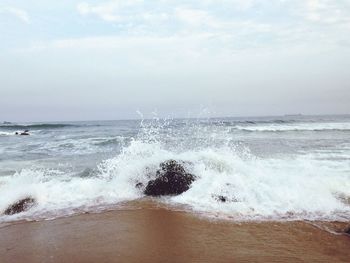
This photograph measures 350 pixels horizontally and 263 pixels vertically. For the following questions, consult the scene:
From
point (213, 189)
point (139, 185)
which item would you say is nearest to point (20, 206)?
point (139, 185)

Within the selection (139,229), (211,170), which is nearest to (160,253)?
(139,229)

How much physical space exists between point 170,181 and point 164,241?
9.49 feet

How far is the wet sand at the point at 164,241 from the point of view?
426 cm

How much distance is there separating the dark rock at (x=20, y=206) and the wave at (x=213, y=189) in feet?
0.42

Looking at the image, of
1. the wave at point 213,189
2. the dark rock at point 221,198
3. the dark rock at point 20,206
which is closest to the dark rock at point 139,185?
the wave at point 213,189

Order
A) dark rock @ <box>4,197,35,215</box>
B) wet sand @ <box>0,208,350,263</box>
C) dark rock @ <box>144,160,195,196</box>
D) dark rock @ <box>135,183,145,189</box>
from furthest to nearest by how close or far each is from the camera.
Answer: dark rock @ <box>135,183,145,189</box> → dark rock @ <box>144,160,195,196</box> → dark rock @ <box>4,197,35,215</box> → wet sand @ <box>0,208,350,263</box>

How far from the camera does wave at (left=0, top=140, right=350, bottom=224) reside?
6312 mm

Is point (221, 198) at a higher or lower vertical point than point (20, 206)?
higher

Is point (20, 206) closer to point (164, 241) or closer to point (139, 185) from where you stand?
point (139, 185)

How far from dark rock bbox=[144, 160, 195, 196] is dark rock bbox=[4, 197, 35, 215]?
7.49ft

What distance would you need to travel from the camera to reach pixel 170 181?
7676 mm

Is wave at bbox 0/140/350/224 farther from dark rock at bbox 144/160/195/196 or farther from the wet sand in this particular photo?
the wet sand

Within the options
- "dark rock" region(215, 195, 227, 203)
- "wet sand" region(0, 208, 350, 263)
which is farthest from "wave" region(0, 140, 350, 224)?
"wet sand" region(0, 208, 350, 263)

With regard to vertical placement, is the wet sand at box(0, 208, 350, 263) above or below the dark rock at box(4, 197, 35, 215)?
above
